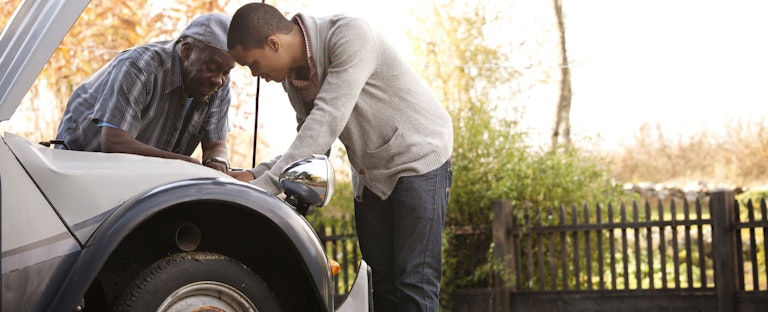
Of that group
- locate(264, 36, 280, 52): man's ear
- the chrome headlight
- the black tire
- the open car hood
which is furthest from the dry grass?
the open car hood

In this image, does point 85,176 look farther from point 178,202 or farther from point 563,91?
point 563,91

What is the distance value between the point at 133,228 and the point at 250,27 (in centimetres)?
119

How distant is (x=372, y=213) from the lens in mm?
4277

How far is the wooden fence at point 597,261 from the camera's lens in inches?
348

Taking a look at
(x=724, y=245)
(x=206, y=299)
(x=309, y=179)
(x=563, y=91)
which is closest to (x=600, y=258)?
(x=724, y=245)

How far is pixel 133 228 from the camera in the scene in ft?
8.84

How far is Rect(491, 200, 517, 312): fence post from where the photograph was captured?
8977 mm

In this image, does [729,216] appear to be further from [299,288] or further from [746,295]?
[299,288]

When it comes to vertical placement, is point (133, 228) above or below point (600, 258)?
above

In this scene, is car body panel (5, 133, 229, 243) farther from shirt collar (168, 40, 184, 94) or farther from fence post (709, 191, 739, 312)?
fence post (709, 191, 739, 312)

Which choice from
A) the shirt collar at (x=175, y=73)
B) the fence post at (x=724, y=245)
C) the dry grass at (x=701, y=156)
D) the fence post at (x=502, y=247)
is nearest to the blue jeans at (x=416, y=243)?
the shirt collar at (x=175, y=73)

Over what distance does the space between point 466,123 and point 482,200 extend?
2.42 feet

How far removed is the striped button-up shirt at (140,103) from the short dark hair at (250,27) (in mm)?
608

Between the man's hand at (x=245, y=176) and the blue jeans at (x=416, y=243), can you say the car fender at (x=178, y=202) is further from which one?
the blue jeans at (x=416, y=243)
